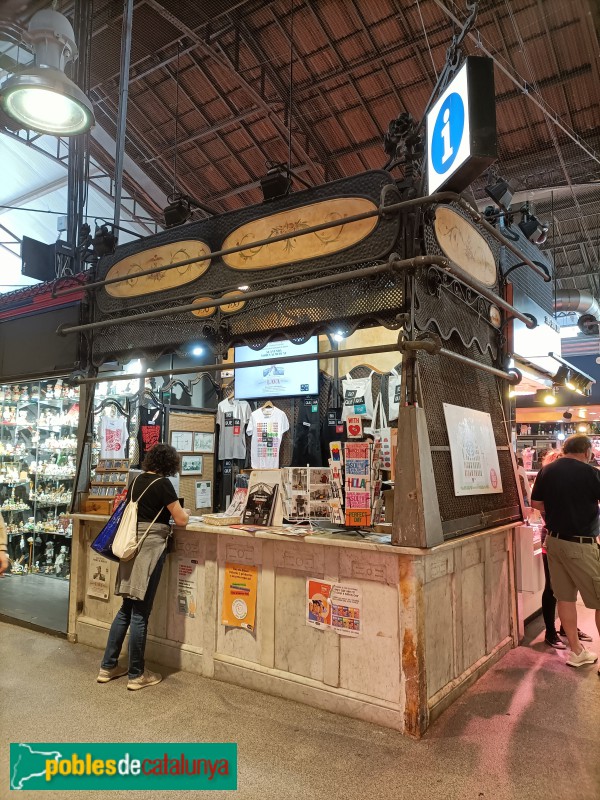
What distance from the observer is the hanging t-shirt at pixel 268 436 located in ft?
25.8

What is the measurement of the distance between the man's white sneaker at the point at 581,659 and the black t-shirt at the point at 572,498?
104cm

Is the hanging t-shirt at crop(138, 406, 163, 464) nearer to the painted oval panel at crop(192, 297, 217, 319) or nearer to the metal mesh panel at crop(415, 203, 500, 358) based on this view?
the painted oval panel at crop(192, 297, 217, 319)

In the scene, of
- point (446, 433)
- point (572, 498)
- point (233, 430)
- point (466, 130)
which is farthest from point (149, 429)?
point (466, 130)

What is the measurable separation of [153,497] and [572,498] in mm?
3701

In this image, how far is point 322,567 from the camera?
12.8 feet

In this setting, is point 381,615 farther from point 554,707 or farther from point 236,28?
point 236,28

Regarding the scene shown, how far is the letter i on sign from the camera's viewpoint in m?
3.34

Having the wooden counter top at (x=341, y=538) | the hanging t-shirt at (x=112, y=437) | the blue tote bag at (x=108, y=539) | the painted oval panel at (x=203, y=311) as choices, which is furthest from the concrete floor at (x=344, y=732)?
the painted oval panel at (x=203, y=311)

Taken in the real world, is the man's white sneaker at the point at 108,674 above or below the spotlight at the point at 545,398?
below

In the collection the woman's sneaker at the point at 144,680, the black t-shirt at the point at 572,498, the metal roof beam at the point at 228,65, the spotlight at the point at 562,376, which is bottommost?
the woman's sneaker at the point at 144,680

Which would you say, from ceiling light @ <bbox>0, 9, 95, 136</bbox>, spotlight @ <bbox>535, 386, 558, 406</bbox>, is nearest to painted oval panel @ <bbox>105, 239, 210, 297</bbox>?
ceiling light @ <bbox>0, 9, 95, 136</bbox>

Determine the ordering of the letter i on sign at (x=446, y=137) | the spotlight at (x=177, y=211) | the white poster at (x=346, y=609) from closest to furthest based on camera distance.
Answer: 1. the letter i on sign at (x=446, y=137)
2. the white poster at (x=346, y=609)
3. the spotlight at (x=177, y=211)

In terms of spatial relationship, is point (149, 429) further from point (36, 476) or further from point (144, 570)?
point (144, 570)

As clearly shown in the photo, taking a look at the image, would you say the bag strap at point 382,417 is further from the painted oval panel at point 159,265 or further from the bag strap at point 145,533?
the bag strap at point 145,533
